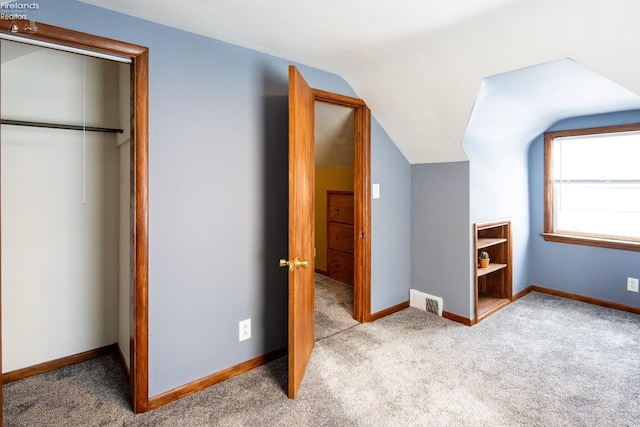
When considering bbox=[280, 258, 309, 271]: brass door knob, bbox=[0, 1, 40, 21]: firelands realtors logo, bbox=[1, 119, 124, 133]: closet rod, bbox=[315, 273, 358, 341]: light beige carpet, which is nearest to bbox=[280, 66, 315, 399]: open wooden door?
bbox=[280, 258, 309, 271]: brass door knob

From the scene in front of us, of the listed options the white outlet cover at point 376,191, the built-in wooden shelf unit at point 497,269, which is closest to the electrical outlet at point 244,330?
the white outlet cover at point 376,191

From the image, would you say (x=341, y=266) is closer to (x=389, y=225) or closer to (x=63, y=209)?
(x=389, y=225)

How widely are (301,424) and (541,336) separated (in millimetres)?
2151

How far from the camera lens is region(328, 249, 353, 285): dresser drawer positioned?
13.8ft

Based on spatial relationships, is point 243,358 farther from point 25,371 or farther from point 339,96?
point 339,96

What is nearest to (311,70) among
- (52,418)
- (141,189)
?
(141,189)

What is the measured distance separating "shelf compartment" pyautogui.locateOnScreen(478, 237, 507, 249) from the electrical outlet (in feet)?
7.00

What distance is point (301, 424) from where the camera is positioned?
1.79 meters

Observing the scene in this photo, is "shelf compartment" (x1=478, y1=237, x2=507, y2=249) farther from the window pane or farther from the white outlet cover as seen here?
the white outlet cover

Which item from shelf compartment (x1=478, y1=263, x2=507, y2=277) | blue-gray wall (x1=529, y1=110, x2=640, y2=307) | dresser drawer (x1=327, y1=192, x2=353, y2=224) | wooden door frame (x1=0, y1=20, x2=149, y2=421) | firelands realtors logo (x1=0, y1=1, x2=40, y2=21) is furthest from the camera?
dresser drawer (x1=327, y1=192, x2=353, y2=224)

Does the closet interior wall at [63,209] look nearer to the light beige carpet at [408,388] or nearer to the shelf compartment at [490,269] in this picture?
the light beige carpet at [408,388]

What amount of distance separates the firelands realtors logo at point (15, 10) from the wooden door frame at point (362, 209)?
6.95 ft

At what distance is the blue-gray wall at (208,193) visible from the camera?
6.30 ft

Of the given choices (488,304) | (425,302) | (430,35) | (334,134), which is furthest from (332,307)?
(430,35)
